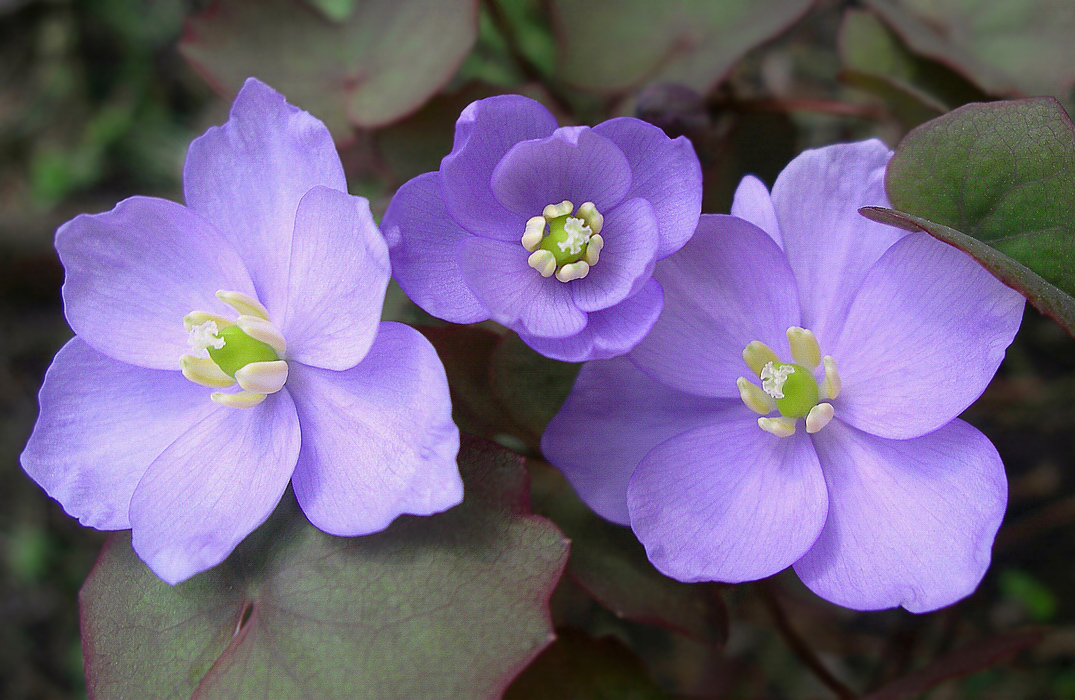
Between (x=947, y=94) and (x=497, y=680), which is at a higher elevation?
(x=947, y=94)

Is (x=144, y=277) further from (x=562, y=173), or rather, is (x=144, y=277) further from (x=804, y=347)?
(x=804, y=347)

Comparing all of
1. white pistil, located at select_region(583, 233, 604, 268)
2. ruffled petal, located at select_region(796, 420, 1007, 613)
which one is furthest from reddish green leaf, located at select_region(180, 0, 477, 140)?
ruffled petal, located at select_region(796, 420, 1007, 613)

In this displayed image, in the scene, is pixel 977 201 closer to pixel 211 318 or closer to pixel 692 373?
pixel 692 373

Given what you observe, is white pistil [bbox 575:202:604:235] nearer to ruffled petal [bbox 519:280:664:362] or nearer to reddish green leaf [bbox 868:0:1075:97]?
ruffled petal [bbox 519:280:664:362]

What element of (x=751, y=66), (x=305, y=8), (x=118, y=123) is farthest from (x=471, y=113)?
(x=118, y=123)

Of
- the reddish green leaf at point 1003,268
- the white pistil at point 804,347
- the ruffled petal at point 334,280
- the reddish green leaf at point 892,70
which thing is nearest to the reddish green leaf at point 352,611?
the ruffled petal at point 334,280

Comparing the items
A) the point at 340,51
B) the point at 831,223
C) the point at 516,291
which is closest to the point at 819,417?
the point at 831,223
